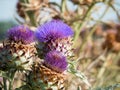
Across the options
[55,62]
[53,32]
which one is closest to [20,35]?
[53,32]

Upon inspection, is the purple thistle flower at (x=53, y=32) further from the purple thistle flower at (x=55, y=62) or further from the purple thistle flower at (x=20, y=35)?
the purple thistle flower at (x=55, y=62)

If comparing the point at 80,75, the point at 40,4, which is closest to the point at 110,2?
the point at 40,4

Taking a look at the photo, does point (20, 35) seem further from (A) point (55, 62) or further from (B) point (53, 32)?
(A) point (55, 62)

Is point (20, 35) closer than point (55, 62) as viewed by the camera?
No

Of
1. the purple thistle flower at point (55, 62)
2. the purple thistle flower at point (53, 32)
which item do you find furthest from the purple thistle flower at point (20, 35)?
the purple thistle flower at point (55, 62)

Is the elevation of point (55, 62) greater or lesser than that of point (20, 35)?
lesser
